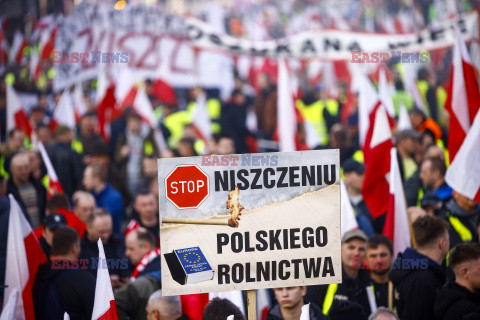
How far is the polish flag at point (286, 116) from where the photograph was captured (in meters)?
9.52

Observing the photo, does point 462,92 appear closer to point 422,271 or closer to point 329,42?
point 422,271

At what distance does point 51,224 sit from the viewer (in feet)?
21.2

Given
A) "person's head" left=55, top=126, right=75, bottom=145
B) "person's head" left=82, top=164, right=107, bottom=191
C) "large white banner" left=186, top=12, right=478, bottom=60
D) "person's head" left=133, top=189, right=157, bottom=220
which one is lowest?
"person's head" left=133, top=189, right=157, bottom=220

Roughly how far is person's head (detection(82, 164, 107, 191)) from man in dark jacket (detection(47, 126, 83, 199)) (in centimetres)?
106

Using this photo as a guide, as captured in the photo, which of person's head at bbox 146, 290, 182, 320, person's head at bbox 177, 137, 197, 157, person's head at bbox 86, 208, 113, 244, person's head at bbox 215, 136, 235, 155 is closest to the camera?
person's head at bbox 146, 290, 182, 320

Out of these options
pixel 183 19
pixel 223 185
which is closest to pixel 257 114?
pixel 183 19

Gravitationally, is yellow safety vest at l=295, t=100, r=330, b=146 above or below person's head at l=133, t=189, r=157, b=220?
above

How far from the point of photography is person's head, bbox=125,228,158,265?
636cm

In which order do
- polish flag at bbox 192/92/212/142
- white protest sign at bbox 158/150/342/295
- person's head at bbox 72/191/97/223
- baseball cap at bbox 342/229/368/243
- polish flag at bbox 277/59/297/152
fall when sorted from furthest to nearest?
polish flag at bbox 192/92/212/142 < polish flag at bbox 277/59/297/152 < person's head at bbox 72/191/97/223 < baseball cap at bbox 342/229/368/243 < white protest sign at bbox 158/150/342/295

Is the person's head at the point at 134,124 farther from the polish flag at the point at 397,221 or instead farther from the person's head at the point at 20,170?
the polish flag at the point at 397,221

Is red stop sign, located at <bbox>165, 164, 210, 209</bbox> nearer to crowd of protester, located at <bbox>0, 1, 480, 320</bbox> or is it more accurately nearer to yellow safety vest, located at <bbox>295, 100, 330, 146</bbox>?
crowd of protester, located at <bbox>0, 1, 480, 320</bbox>

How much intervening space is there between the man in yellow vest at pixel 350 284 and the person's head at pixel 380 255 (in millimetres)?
80

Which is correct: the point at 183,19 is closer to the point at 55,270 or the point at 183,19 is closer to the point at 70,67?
the point at 70,67

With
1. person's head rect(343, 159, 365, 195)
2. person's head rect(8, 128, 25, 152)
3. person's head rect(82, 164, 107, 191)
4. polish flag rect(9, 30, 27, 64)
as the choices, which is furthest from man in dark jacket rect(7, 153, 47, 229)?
polish flag rect(9, 30, 27, 64)
